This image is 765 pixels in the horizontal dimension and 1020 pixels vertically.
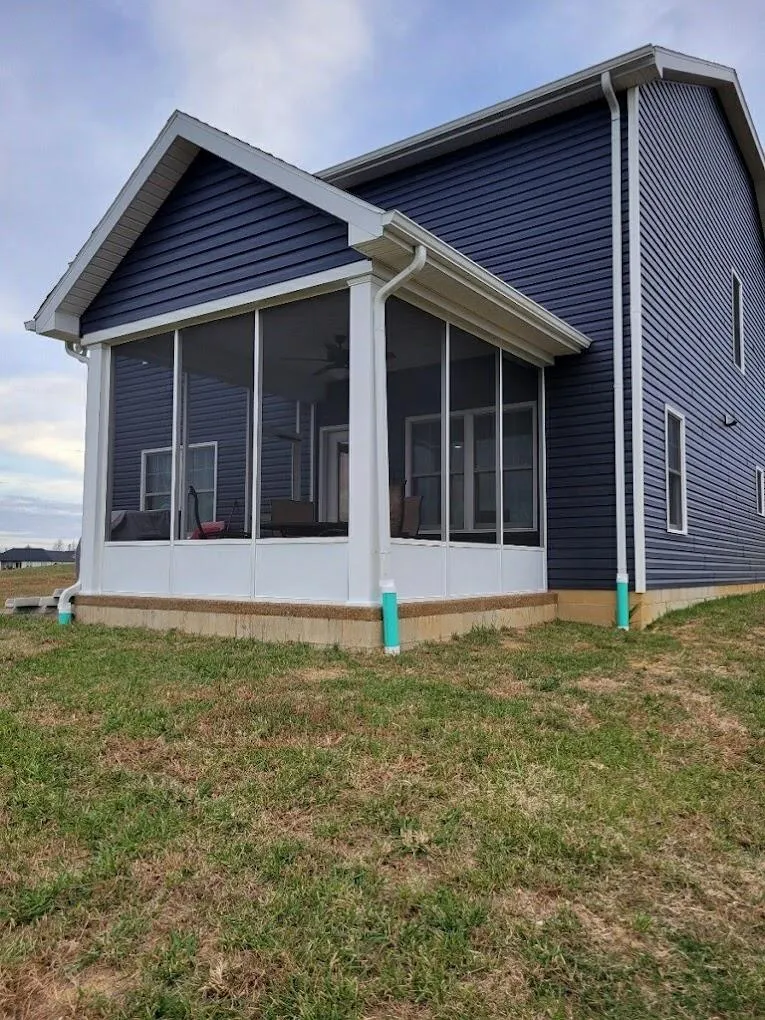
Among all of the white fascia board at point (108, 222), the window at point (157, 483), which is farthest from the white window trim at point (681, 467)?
the white fascia board at point (108, 222)

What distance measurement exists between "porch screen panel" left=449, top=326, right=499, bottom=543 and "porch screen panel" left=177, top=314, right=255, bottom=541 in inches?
70.0

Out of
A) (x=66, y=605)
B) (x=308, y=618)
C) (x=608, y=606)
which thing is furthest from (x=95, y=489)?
(x=608, y=606)

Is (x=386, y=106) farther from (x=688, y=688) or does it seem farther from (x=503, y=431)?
(x=688, y=688)

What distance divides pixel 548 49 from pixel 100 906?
12328 millimetres

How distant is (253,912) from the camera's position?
2.24 m

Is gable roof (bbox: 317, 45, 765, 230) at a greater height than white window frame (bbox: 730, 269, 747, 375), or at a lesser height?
greater

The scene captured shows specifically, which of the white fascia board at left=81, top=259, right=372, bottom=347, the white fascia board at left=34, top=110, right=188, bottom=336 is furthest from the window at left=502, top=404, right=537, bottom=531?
the white fascia board at left=34, top=110, right=188, bottom=336

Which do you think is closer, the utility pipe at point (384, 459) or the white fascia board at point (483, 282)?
the white fascia board at point (483, 282)

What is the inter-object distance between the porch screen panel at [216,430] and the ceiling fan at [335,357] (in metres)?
0.56

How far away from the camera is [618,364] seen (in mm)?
7938

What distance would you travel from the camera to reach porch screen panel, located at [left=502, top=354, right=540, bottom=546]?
775cm

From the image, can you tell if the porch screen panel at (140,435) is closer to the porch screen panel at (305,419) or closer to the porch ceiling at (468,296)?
the porch screen panel at (305,419)

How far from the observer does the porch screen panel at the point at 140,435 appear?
287 inches

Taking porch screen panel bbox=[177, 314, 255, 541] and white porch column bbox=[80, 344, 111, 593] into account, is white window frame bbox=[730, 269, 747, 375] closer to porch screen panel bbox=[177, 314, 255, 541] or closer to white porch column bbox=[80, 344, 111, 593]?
porch screen panel bbox=[177, 314, 255, 541]
